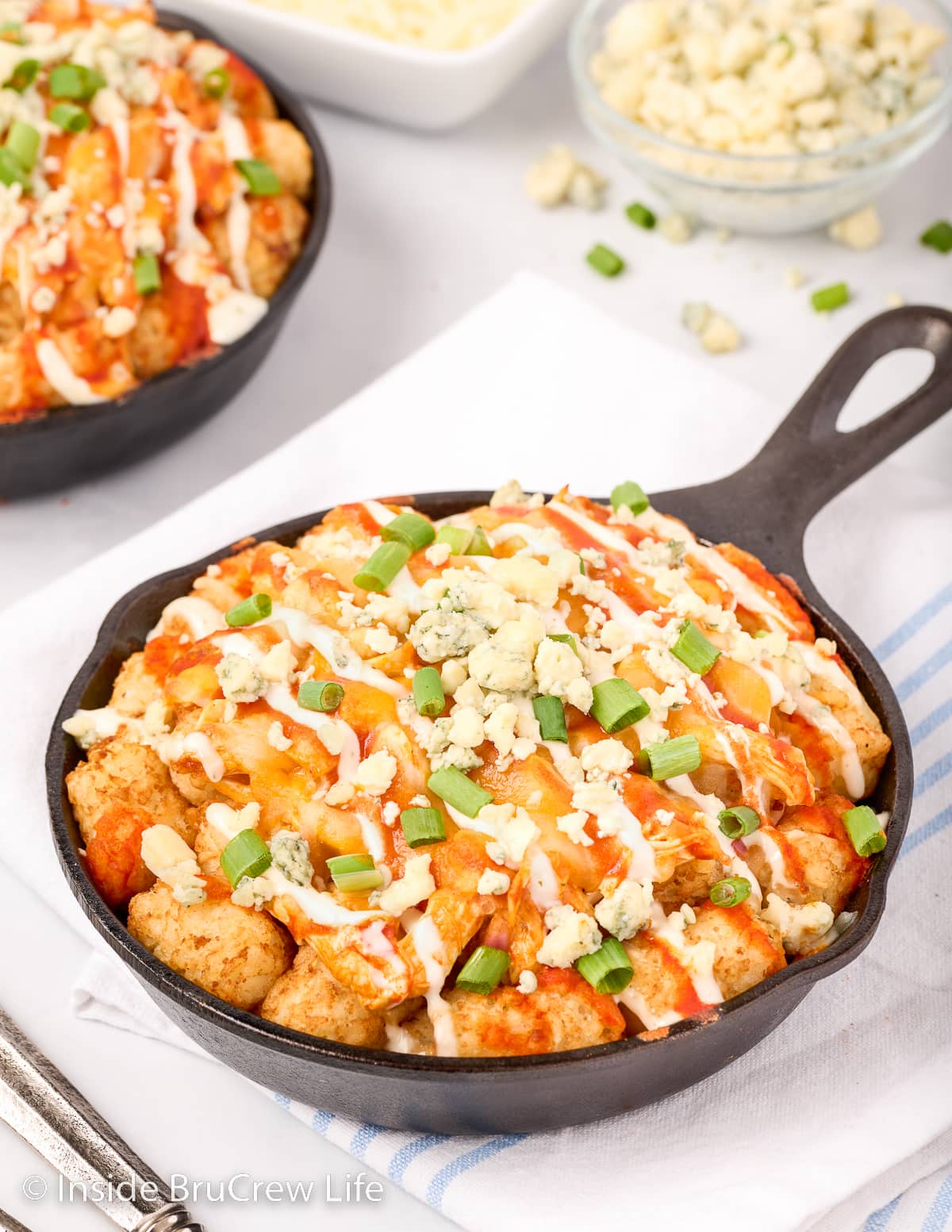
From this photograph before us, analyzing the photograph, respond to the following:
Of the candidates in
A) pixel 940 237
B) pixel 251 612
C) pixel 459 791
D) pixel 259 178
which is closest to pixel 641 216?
pixel 940 237

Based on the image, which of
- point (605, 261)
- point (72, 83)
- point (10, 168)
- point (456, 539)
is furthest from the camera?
point (605, 261)

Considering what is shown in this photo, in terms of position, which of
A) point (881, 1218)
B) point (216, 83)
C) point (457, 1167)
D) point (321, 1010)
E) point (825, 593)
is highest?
point (216, 83)

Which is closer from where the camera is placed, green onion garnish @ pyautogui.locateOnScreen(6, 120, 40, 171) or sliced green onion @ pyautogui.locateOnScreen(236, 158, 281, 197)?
green onion garnish @ pyautogui.locateOnScreen(6, 120, 40, 171)

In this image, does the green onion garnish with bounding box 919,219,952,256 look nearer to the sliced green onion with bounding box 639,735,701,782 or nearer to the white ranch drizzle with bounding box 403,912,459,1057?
the sliced green onion with bounding box 639,735,701,782

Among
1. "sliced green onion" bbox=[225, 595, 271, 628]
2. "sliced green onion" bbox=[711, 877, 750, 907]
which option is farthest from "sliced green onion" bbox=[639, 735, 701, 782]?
"sliced green onion" bbox=[225, 595, 271, 628]

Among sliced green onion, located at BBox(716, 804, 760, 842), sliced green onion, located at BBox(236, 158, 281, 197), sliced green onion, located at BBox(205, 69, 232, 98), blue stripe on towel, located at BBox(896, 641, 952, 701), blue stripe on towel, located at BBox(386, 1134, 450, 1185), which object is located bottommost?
blue stripe on towel, located at BBox(386, 1134, 450, 1185)

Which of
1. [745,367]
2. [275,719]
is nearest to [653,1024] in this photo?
[275,719]

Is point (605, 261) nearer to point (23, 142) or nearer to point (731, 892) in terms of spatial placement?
point (23, 142)
